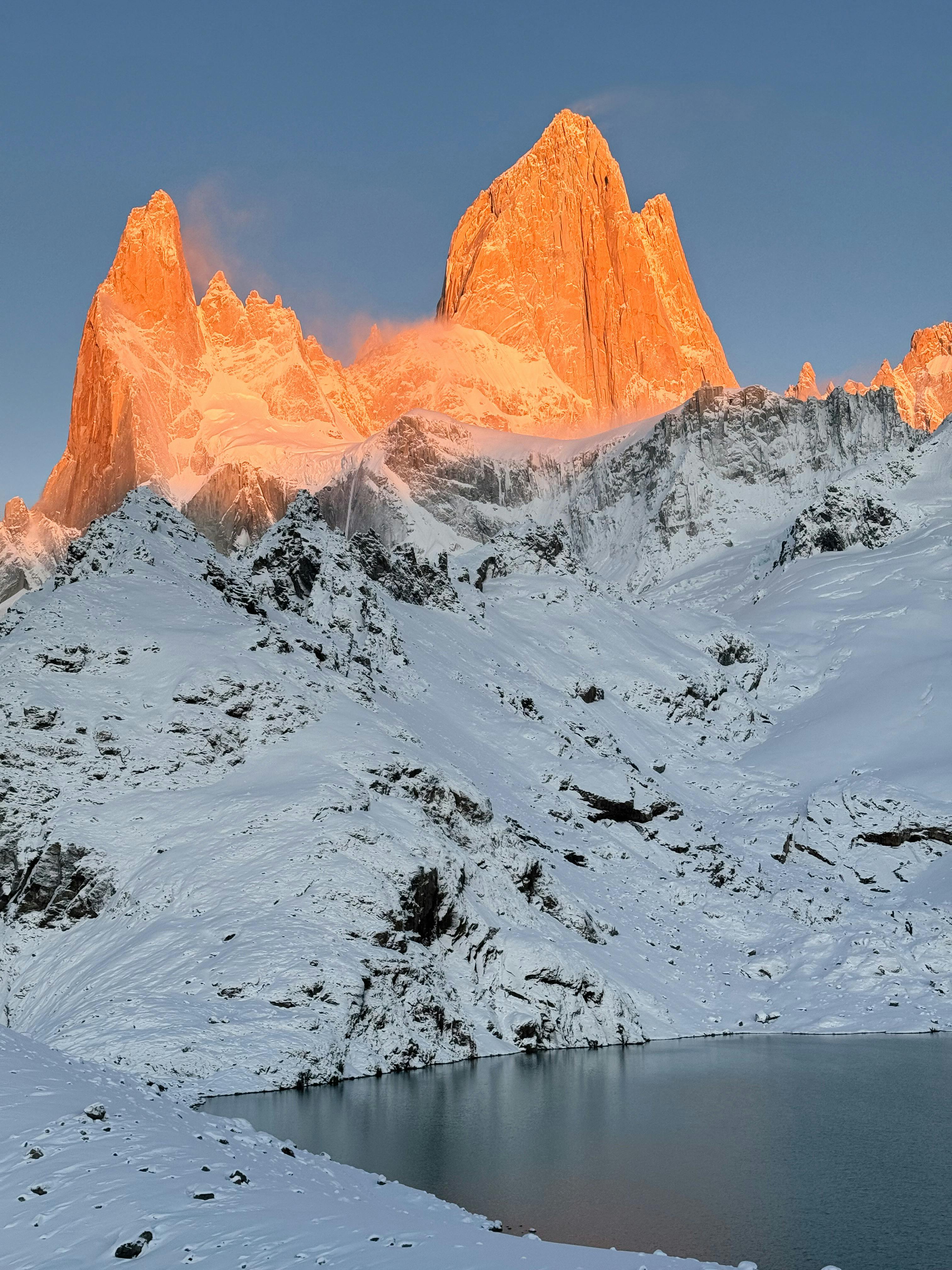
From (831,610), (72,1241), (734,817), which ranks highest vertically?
(831,610)

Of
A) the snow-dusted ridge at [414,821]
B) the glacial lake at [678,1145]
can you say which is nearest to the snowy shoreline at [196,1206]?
the snow-dusted ridge at [414,821]

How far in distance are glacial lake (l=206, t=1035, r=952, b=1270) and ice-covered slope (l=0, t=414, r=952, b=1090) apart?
4.55 metres

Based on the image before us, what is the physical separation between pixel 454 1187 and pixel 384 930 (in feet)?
75.4

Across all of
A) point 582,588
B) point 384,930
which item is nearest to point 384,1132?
point 384,930

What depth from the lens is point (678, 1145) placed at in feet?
118

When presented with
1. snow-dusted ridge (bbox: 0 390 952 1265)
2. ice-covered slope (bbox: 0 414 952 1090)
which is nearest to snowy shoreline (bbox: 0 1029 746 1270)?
snow-dusted ridge (bbox: 0 390 952 1265)

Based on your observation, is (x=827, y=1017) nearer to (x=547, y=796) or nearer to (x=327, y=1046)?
(x=547, y=796)

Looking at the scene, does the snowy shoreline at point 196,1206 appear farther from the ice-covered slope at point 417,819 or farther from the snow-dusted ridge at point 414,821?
the ice-covered slope at point 417,819

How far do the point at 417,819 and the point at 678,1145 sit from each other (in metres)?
26.7

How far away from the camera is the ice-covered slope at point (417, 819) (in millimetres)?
50250

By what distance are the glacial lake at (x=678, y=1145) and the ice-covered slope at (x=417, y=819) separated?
455 centimetres

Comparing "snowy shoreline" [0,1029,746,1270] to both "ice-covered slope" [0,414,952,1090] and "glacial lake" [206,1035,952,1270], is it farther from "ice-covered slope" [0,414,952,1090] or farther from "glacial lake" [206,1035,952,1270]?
"ice-covered slope" [0,414,952,1090]

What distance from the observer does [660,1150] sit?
3506cm

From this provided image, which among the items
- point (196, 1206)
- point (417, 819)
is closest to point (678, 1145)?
point (196, 1206)
